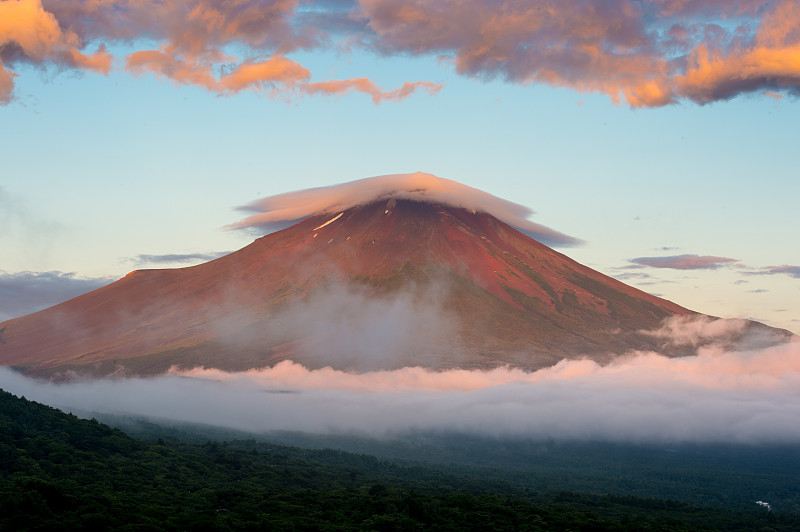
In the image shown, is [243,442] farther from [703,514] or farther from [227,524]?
[227,524]

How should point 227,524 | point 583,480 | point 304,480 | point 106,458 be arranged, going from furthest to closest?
point 583,480
point 304,480
point 106,458
point 227,524

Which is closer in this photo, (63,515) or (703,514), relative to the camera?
(63,515)

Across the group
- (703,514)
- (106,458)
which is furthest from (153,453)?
(703,514)

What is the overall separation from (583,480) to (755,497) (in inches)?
1368

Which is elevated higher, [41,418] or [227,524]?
[41,418]

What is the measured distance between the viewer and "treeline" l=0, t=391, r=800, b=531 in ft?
218

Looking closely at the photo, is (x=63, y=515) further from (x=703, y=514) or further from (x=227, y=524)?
(x=703, y=514)

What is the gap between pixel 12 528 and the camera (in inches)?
2335

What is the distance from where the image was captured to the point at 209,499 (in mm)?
82750

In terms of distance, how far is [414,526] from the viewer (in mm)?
76062

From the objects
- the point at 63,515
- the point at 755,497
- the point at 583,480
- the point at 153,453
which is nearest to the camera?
the point at 63,515

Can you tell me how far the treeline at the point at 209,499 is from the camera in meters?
66.5

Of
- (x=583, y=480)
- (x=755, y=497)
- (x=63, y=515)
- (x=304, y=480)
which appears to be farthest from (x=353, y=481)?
(x=755, y=497)

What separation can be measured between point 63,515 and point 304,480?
164ft
